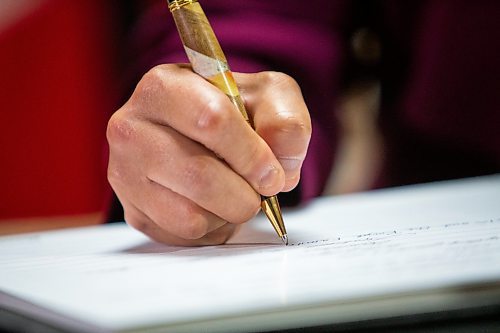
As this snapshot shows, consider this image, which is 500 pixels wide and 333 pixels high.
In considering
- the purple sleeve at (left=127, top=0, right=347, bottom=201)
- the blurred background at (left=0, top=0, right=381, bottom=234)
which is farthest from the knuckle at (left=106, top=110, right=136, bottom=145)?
the blurred background at (left=0, top=0, right=381, bottom=234)

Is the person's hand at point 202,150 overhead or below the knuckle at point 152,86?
below

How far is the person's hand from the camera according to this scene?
14.3 inches

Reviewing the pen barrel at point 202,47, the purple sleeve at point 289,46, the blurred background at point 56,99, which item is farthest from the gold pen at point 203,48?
the blurred background at point 56,99

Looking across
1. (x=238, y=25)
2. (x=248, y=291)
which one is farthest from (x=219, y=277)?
(x=238, y=25)

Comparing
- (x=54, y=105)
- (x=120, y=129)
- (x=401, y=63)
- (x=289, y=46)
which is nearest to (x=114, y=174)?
(x=120, y=129)

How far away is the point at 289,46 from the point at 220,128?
404 millimetres

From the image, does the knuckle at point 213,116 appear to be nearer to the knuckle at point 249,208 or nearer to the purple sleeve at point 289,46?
the knuckle at point 249,208

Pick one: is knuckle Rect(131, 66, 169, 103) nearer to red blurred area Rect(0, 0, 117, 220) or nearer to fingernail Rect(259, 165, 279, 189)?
fingernail Rect(259, 165, 279, 189)

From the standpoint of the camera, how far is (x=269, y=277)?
10.1 inches

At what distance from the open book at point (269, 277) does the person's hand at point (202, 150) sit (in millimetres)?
25

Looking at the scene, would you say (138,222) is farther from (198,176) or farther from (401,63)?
(401,63)

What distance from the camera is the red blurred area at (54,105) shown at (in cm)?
105

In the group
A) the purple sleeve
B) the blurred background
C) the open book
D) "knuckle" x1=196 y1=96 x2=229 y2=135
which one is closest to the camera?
the open book

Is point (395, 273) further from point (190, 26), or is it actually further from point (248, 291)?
point (190, 26)
